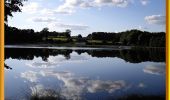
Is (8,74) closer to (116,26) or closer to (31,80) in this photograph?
(31,80)

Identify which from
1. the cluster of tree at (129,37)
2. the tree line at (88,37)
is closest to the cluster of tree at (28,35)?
the tree line at (88,37)

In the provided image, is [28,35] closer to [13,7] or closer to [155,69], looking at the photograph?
[13,7]

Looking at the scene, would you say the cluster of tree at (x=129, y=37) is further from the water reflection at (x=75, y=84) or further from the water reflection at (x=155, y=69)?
the water reflection at (x=75, y=84)

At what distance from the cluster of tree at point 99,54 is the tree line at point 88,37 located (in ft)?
0.19

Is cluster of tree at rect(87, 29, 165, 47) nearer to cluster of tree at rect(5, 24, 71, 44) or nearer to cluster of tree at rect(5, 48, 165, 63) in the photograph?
cluster of tree at rect(5, 48, 165, 63)

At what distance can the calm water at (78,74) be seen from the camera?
2418mm

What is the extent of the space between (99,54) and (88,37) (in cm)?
15

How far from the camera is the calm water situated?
7.93 ft

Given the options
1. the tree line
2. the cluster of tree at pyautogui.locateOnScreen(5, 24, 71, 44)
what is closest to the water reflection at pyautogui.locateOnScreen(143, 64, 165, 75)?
the tree line

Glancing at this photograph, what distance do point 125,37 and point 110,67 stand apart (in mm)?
245

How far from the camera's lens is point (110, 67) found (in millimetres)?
2480

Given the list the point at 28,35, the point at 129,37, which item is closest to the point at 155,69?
the point at 129,37

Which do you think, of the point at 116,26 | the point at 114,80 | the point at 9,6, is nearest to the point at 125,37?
the point at 116,26

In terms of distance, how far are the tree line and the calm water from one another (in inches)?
2.5
